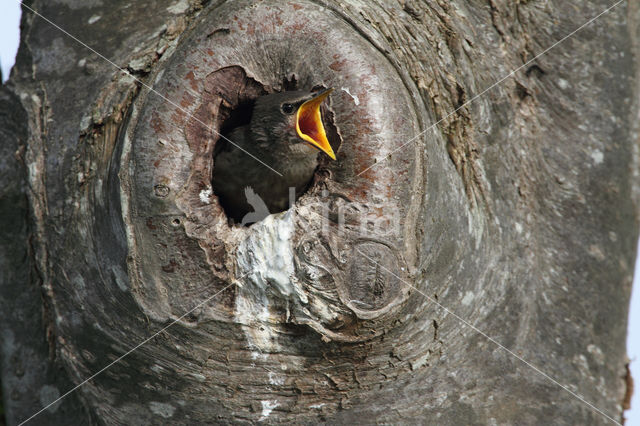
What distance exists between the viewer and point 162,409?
2225 millimetres

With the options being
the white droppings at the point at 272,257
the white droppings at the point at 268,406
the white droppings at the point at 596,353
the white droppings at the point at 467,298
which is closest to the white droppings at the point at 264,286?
the white droppings at the point at 272,257

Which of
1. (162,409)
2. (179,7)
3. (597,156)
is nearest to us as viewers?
(162,409)

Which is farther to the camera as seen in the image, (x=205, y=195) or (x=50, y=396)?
(x=50, y=396)

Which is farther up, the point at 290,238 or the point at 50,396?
the point at 290,238

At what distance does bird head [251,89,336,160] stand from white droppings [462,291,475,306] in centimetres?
78

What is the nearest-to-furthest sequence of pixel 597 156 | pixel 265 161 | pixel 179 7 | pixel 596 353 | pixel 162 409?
1. pixel 162 409
2. pixel 179 7
3. pixel 596 353
4. pixel 597 156
5. pixel 265 161

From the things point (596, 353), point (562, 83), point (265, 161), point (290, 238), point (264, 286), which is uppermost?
point (562, 83)

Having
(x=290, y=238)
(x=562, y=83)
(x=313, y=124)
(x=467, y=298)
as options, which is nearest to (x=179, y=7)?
(x=313, y=124)

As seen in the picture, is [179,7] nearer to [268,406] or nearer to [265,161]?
[265,161]

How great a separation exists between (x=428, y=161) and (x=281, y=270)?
Result: 662 mm

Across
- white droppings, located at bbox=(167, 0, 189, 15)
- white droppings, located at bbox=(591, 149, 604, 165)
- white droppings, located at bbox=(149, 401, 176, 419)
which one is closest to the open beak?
white droppings, located at bbox=(167, 0, 189, 15)

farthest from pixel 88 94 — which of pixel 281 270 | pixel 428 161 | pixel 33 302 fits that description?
pixel 428 161

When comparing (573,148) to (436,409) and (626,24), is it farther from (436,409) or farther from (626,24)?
(436,409)

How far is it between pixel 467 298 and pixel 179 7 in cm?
158
